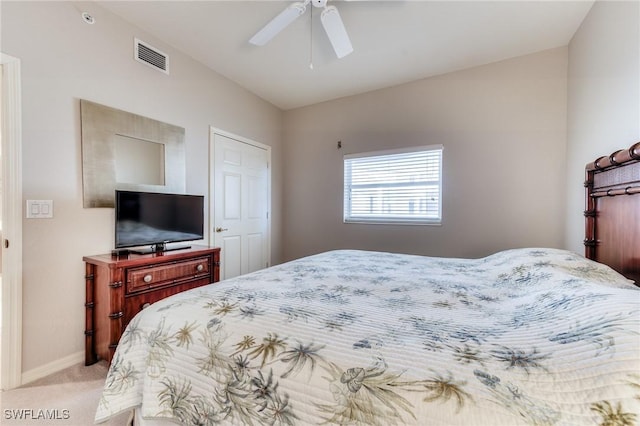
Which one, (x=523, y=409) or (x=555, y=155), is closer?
(x=523, y=409)

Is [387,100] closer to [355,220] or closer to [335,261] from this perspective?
[355,220]

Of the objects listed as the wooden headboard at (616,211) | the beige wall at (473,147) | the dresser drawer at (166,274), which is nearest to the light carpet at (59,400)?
the dresser drawer at (166,274)

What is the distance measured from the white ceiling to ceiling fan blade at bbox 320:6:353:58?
279 millimetres

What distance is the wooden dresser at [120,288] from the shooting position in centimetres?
185

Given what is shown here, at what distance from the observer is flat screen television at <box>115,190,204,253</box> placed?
2006 mm

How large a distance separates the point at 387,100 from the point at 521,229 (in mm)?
2082

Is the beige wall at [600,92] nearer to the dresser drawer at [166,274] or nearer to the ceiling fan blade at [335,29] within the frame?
the ceiling fan blade at [335,29]

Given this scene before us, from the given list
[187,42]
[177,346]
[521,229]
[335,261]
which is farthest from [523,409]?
[187,42]

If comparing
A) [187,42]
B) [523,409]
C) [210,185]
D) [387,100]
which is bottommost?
[523,409]

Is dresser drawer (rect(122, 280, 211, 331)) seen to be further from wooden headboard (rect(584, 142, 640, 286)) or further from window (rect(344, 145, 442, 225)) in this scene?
wooden headboard (rect(584, 142, 640, 286))

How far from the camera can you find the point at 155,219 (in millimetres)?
Answer: 2215

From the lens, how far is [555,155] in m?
2.58

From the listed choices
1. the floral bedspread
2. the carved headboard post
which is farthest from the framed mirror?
the carved headboard post

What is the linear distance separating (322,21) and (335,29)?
0.12 m
